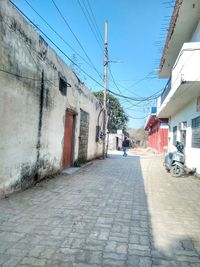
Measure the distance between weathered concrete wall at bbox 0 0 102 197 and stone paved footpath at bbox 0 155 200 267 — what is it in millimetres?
612

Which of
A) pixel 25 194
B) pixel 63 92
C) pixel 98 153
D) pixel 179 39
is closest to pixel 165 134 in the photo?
pixel 98 153

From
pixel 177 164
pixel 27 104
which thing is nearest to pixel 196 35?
pixel 177 164

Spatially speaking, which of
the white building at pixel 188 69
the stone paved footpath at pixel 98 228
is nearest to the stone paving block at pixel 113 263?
the stone paved footpath at pixel 98 228

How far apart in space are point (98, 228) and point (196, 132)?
740cm

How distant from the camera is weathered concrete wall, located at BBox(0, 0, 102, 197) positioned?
4900 mm

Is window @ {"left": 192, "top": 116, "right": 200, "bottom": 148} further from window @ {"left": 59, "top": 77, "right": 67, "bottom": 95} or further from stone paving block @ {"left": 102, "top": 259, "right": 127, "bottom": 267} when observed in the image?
stone paving block @ {"left": 102, "top": 259, "right": 127, "bottom": 267}

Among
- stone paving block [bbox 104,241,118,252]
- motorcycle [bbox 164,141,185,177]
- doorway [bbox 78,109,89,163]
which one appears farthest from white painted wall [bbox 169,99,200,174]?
stone paving block [bbox 104,241,118,252]

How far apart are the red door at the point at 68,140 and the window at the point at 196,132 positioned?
500 centimetres

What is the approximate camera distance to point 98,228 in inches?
150

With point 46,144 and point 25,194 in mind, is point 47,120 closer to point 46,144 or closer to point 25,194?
point 46,144

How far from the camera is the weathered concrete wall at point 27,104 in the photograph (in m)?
4.90

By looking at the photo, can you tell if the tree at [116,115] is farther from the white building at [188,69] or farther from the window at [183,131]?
the white building at [188,69]

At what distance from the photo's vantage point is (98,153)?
1647 cm

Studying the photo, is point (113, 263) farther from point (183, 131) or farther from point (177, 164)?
point (183, 131)
